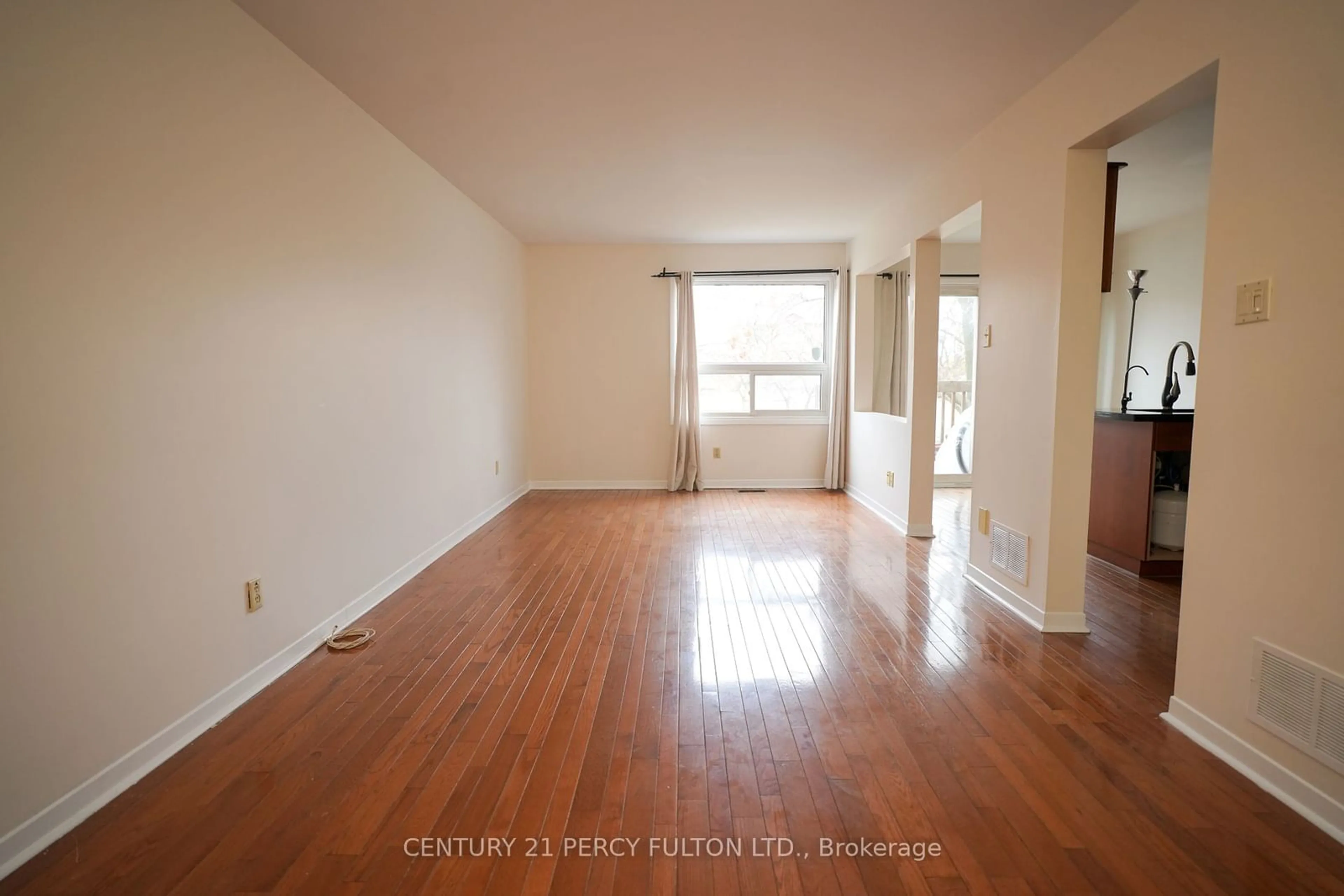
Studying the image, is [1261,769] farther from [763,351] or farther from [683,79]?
[763,351]

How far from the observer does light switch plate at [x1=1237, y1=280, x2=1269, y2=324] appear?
5.63 ft

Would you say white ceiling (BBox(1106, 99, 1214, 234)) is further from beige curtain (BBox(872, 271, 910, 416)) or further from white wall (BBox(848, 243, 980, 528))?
beige curtain (BBox(872, 271, 910, 416))

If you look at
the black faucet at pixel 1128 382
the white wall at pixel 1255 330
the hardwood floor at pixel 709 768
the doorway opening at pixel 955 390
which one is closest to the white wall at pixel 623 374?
the doorway opening at pixel 955 390

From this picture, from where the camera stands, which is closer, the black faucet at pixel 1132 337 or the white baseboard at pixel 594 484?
the black faucet at pixel 1132 337

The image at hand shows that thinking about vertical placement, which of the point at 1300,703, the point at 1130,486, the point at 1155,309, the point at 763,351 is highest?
the point at 1155,309

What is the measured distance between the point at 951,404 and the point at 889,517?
250 centimetres

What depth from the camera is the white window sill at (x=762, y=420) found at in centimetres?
652

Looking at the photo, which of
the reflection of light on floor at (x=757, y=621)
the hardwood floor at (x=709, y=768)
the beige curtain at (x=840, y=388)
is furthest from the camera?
the beige curtain at (x=840, y=388)

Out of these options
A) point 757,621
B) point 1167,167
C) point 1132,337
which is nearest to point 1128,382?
point 1132,337

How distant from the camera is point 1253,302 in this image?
1.75 meters

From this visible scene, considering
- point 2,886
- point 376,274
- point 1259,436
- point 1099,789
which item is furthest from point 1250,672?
point 376,274

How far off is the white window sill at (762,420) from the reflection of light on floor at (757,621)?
267cm

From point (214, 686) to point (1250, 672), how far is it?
10.4 ft

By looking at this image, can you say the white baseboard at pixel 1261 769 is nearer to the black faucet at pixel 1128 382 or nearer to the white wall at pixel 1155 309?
the black faucet at pixel 1128 382
